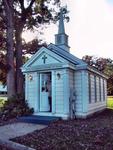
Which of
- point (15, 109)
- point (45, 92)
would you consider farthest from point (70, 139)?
point (15, 109)

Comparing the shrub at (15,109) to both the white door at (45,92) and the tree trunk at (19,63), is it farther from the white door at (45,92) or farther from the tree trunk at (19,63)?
the tree trunk at (19,63)

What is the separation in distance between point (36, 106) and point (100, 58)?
125 ft

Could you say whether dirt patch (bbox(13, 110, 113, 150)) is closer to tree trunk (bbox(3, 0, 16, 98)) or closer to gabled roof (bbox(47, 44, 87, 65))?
gabled roof (bbox(47, 44, 87, 65))

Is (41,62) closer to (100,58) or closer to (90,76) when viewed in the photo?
(90,76)

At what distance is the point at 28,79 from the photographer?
15195mm

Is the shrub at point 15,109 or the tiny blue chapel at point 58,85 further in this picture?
the shrub at point 15,109

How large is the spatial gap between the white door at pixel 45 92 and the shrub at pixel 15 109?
2.53 feet

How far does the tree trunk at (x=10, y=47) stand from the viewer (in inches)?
698

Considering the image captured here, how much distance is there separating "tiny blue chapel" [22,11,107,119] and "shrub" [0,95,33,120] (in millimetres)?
388

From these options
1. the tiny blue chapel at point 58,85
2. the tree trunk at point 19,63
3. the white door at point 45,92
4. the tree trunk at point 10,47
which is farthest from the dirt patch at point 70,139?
the tree trunk at point 19,63

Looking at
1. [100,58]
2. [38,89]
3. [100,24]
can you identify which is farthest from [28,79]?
[100,58]

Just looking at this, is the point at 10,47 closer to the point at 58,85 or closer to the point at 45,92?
the point at 45,92

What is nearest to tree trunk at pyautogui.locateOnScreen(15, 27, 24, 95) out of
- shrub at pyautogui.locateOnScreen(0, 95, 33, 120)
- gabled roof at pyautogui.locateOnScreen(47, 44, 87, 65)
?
shrub at pyautogui.locateOnScreen(0, 95, 33, 120)

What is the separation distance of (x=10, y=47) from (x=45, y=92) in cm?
494
